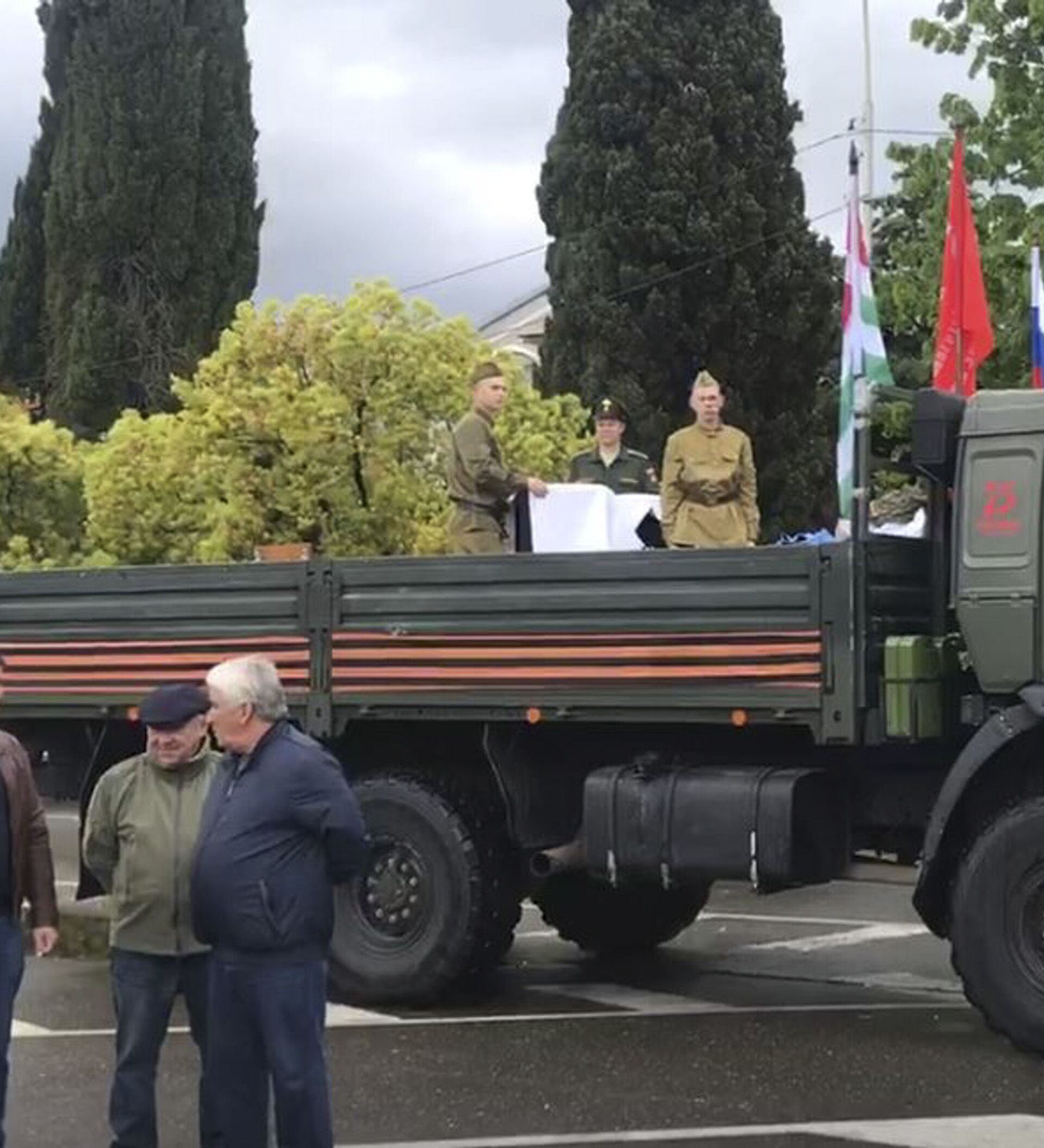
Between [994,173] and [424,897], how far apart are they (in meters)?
12.1

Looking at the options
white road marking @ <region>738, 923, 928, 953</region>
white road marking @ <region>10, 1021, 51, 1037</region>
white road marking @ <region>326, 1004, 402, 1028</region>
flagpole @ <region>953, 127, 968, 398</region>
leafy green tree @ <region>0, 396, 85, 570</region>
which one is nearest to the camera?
white road marking @ <region>10, 1021, 51, 1037</region>

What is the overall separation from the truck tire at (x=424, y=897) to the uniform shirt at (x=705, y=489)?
163 cm

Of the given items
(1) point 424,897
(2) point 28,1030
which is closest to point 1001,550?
(1) point 424,897

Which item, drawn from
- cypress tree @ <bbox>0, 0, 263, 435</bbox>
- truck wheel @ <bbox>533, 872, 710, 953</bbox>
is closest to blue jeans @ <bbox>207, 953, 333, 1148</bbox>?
truck wheel @ <bbox>533, 872, 710, 953</bbox>

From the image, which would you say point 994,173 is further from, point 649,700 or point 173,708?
point 173,708

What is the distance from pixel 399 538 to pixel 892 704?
13512 millimetres

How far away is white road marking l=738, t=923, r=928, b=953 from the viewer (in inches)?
452

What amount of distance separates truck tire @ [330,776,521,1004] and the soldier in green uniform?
6.41ft

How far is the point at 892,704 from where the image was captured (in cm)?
834

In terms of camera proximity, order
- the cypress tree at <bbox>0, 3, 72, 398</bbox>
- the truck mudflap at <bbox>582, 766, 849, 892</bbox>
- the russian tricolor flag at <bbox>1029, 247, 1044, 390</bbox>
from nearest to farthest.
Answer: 1. the truck mudflap at <bbox>582, 766, 849, 892</bbox>
2. the russian tricolor flag at <bbox>1029, 247, 1044, 390</bbox>
3. the cypress tree at <bbox>0, 3, 72, 398</bbox>

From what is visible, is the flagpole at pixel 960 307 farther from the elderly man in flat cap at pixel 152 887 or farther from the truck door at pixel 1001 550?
the elderly man in flat cap at pixel 152 887

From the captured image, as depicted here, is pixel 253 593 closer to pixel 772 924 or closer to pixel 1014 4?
pixel 772 924

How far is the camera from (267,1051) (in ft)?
18.2

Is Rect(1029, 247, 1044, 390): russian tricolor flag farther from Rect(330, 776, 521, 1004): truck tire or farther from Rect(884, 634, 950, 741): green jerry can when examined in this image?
Rect(330, 776, 521, 1004): truck tire
